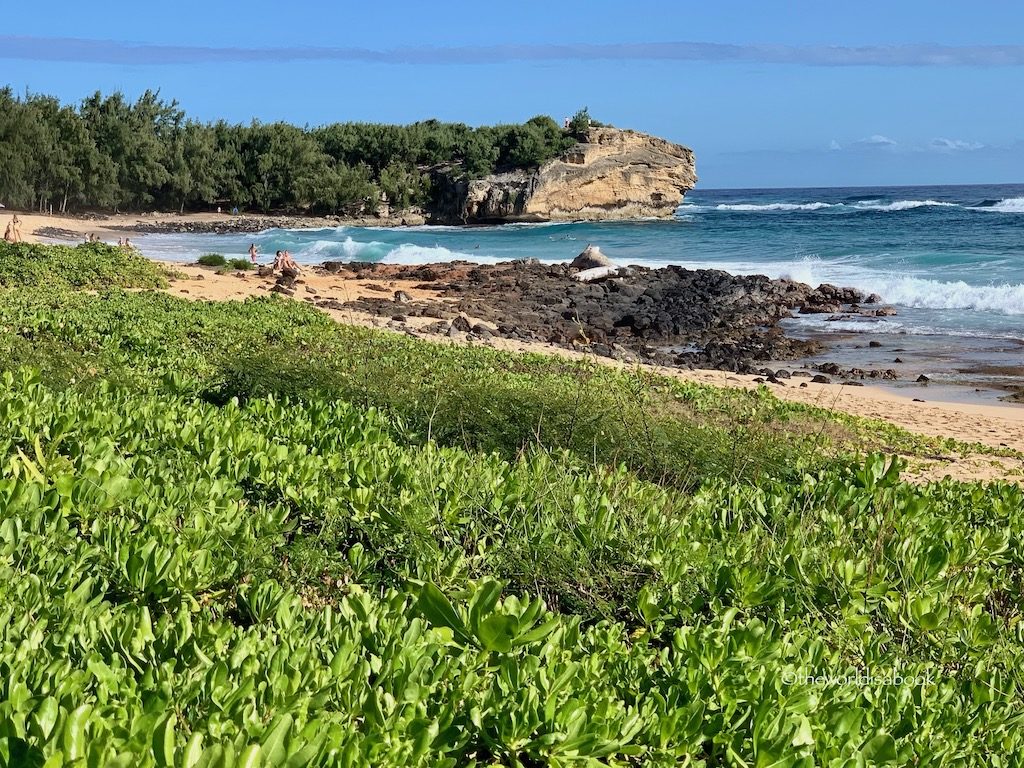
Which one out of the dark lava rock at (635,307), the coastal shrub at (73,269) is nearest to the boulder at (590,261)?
the dark lava rock at (635,307)

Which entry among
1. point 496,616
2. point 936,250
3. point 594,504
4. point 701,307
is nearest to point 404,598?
point 496,616

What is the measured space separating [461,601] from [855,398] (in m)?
13.8

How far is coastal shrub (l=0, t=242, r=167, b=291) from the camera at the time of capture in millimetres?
18172

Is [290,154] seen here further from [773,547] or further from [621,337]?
[773,547]

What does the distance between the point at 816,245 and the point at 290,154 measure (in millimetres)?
39383

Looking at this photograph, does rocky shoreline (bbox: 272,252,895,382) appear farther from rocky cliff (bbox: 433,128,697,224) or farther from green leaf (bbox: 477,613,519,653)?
rocky cliff (bbox: 433,128,697,224)

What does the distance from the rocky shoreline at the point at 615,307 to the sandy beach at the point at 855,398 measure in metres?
0.51

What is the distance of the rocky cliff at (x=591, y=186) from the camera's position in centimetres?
6950

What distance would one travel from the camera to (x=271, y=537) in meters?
4.00

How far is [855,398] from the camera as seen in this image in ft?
52.8

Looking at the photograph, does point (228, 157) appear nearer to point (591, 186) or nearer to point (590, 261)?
point (591, 186)

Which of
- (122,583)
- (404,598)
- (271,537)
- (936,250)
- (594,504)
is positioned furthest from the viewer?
(936,250)

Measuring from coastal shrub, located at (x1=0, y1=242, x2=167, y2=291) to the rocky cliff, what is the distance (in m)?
48.2

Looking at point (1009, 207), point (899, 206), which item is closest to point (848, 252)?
point (1009, 207)
